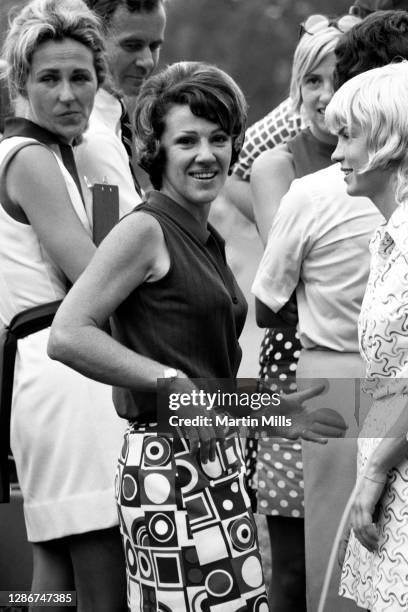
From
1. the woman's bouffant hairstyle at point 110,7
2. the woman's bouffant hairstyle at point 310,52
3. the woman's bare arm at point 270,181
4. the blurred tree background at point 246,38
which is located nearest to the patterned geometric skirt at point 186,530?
the woman's bare arm at point 270,181

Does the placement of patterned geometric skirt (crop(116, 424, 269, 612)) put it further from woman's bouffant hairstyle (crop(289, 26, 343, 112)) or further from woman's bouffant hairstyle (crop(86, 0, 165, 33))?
woman's bouffant hairstyle (crop(86, 0, 165, 33))

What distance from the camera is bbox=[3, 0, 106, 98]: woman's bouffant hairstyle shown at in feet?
9.98

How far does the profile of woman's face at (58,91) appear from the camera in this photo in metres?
3.04

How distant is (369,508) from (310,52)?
1708mm

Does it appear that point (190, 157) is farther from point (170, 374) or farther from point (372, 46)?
point (372, 46)

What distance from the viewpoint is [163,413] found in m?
2.38

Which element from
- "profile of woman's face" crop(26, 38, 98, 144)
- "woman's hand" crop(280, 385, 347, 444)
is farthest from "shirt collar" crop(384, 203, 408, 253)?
"profile of woman's face" crop(26, 38, 98, 144)

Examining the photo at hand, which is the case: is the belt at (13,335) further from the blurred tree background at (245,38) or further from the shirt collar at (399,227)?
the blurred tree background at (245,38)

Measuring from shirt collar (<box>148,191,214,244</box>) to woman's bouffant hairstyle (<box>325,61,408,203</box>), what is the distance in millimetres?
369

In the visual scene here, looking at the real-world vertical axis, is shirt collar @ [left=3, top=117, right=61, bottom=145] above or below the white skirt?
above

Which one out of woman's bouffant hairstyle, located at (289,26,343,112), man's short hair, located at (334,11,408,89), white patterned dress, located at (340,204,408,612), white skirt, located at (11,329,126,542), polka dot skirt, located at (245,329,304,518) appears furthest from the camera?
woman's bouffant hairstyle, located at (289,26,343,112)

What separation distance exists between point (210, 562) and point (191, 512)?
10cm

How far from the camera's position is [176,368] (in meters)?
2.45

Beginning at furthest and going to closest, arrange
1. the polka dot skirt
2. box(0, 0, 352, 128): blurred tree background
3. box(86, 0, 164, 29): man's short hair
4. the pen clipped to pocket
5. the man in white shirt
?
1. box(0, 0, 352, 128): blurred tree background
2. box(86, 0, 164, 29): man's short hair
3. the polka dot skirt
4. the man in white shirt
5. the pen clipped to pocket
